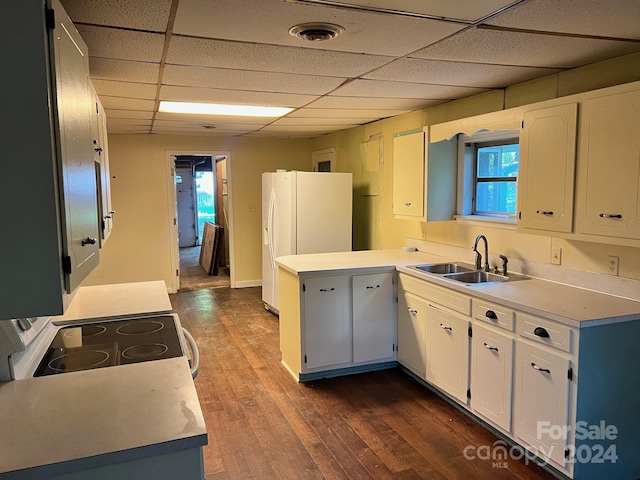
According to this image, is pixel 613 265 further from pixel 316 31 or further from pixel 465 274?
pixel 316 31

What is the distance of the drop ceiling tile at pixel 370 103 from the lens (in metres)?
3.75

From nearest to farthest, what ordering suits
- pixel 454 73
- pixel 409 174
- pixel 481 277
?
pixel 454 73
pixel 481 277
pixel 409 174

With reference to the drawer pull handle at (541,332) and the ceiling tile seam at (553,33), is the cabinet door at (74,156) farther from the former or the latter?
the drawer pull handle at (541,332)

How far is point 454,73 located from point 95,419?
8.59 feet

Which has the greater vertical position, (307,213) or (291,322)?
(307,213)

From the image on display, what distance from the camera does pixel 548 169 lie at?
8.57 ft

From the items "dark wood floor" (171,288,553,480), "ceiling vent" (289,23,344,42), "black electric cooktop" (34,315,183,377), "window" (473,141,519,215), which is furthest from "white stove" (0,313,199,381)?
"window" (473,141,519,215)

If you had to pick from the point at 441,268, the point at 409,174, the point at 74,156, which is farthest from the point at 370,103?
the point at 74,156

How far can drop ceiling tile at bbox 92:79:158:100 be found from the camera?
308 cm

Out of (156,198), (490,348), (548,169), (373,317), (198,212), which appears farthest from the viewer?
(198,212)

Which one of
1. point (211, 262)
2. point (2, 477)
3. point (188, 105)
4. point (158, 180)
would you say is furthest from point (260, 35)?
point (211, 262)

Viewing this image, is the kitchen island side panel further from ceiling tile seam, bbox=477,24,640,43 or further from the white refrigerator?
ceiling tile seam, bbox=477,24,640,43

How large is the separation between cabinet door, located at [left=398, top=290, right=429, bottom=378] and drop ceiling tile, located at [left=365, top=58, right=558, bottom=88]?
1.52 m

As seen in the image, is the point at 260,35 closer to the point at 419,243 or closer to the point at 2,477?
the point at 2,477
